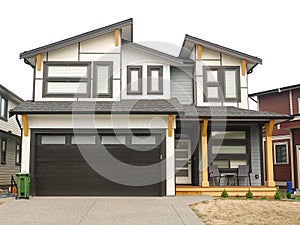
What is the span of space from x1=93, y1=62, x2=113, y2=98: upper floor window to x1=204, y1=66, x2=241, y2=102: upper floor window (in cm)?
407

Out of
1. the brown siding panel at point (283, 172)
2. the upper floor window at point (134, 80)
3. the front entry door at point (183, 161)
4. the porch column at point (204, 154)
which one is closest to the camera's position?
the porch column at point (204, 154)

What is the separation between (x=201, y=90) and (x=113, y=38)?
14.0ft

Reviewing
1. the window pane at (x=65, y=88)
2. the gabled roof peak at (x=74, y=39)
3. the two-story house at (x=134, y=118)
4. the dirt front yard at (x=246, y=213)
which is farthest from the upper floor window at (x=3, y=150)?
the dirt front yard at (x=246, y=213)

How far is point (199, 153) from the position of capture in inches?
601

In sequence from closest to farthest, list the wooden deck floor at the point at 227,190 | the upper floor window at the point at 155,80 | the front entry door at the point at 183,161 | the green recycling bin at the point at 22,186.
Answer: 1. the green recycling bin at the point at 22,186
2. the wooden deck floor at the point at 227,190
3. the upper floor window at the point at 155,80
4. the front entry door at the point at 183,161

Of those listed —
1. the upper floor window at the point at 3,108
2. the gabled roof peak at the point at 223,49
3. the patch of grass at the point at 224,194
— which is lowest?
the patch of grass at the point at 224,194

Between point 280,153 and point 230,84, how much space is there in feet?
28.9

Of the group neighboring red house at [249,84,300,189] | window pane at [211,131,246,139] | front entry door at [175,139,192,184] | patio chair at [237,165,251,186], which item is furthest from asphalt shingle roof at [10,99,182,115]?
neighboring red house at [249,84,300,189]

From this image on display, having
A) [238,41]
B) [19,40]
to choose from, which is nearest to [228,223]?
[238,41]

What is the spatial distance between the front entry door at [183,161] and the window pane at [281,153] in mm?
9192

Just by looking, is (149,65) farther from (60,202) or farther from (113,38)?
(60,202)

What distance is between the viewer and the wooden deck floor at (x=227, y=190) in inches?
542

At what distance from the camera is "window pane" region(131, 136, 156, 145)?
1348cm

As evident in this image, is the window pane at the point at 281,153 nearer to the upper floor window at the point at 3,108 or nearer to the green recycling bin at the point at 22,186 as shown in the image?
the green recycling bin at the point at 22,186
